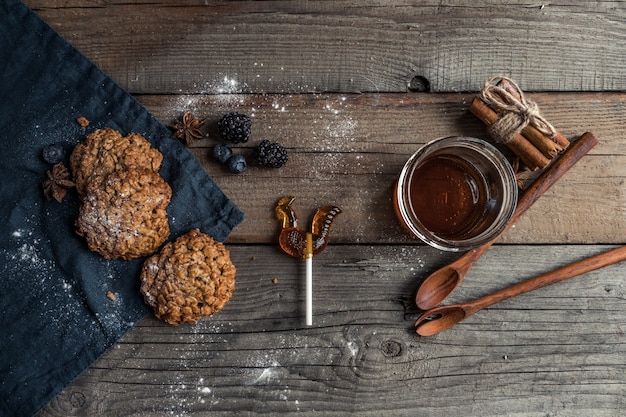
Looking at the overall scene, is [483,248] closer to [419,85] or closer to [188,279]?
[419,85]

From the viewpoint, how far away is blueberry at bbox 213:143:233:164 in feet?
5.46

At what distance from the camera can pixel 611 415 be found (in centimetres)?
174

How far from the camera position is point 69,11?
1708 millimetres

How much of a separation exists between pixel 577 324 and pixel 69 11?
1.73 meters

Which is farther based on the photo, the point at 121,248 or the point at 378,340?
the point at 378,340

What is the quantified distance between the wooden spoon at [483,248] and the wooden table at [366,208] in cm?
4

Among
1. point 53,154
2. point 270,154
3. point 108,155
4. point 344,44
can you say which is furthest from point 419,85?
point 53,154

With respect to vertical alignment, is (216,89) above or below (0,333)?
above

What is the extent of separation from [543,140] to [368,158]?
1.56ft

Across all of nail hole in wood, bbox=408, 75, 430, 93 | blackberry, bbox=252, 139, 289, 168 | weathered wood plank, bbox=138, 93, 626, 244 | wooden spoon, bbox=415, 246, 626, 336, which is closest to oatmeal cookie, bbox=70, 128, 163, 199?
weathered wood plank, bbox=138, 93, 626, 244

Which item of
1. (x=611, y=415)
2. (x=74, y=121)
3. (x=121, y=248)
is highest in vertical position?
(x=74, y=121)

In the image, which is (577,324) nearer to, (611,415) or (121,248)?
(611,415)

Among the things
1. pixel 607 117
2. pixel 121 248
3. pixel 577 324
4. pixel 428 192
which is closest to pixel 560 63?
pixel 607 117

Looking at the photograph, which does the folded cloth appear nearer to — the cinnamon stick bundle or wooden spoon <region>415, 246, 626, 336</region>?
wooden spoon <region>415, 246, 626, 336</region>
